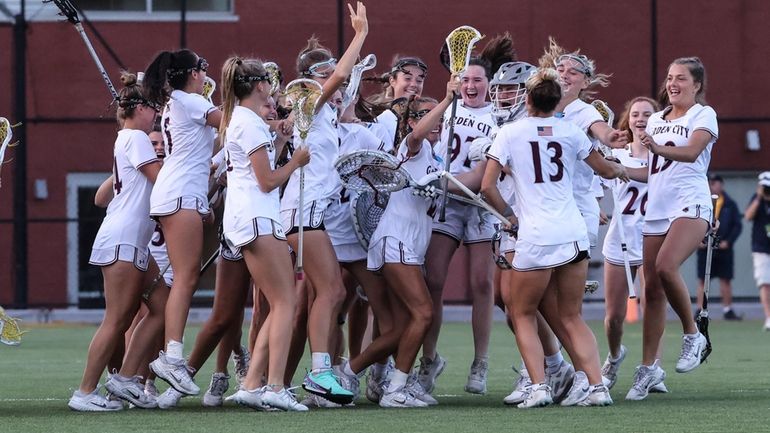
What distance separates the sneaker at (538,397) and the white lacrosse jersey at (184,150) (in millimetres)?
2084

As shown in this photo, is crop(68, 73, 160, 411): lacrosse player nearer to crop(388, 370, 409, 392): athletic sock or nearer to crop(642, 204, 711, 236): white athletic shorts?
crop(388, 370, 409, 392): athletic sock

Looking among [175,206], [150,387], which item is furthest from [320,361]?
[150,387]

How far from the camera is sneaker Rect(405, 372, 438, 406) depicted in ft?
28.3

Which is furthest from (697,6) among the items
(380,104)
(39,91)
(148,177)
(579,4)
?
(148,177)

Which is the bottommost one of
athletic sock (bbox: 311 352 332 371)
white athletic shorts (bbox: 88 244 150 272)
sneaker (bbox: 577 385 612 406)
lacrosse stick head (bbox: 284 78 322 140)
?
sneaker (bbox: 577 385 612 406)

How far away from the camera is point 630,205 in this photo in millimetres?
10422

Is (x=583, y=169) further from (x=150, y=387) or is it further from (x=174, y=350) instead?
(x=150, y=387)

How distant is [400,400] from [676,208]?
2116 mm

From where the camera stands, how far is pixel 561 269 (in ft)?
27.4

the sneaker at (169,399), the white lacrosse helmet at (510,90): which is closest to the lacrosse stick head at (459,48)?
the white lacrosse helmet at (510,90)

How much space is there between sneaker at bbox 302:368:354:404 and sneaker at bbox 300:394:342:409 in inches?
9.9

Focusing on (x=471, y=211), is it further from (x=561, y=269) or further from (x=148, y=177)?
(x=148, y=177)

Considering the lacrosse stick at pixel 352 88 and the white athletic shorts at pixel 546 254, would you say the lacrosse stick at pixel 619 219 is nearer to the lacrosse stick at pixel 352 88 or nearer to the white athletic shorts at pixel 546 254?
the white athletic shorts at pixel 546 254

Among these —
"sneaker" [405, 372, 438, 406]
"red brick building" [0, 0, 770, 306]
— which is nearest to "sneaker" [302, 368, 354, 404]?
"sneaker" [405, 372, 438, 406]
